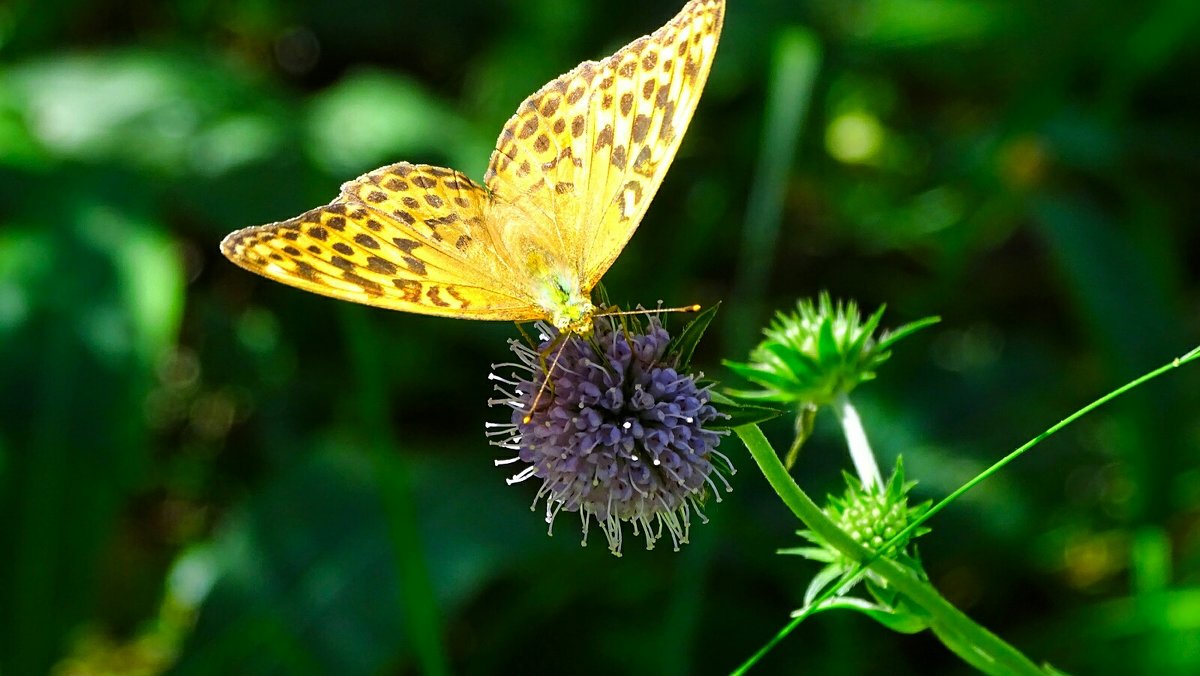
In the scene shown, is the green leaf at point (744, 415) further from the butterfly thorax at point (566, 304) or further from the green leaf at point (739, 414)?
the butterfly thorax at point (566, 304)

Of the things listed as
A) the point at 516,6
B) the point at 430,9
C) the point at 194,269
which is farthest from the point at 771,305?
the point at 194,269

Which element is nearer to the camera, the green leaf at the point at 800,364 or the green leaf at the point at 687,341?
the green leaf at the point at 687,341

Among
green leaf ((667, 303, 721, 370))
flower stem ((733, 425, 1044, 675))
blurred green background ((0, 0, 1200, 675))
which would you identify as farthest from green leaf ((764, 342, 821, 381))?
blurred green background ((0, 0, 1200, 675))

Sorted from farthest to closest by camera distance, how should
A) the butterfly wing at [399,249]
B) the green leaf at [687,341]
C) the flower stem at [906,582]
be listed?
the butterfly wing at [399,249] < the green leaf at [687,341] < the flower stem at [906,582]

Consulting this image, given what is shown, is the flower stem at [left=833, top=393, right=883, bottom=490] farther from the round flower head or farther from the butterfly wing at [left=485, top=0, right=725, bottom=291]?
the butterfly wing at [left=485, top=0, right=725, bottom=291]

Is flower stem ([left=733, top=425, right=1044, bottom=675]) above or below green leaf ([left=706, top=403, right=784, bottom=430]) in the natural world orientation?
below

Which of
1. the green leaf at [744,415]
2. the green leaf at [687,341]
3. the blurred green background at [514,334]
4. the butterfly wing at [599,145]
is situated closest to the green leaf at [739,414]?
the green leaf at [744,415]

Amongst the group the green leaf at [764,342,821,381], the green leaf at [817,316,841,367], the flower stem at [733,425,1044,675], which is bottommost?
the flower stem at [733,425,1044,675]
